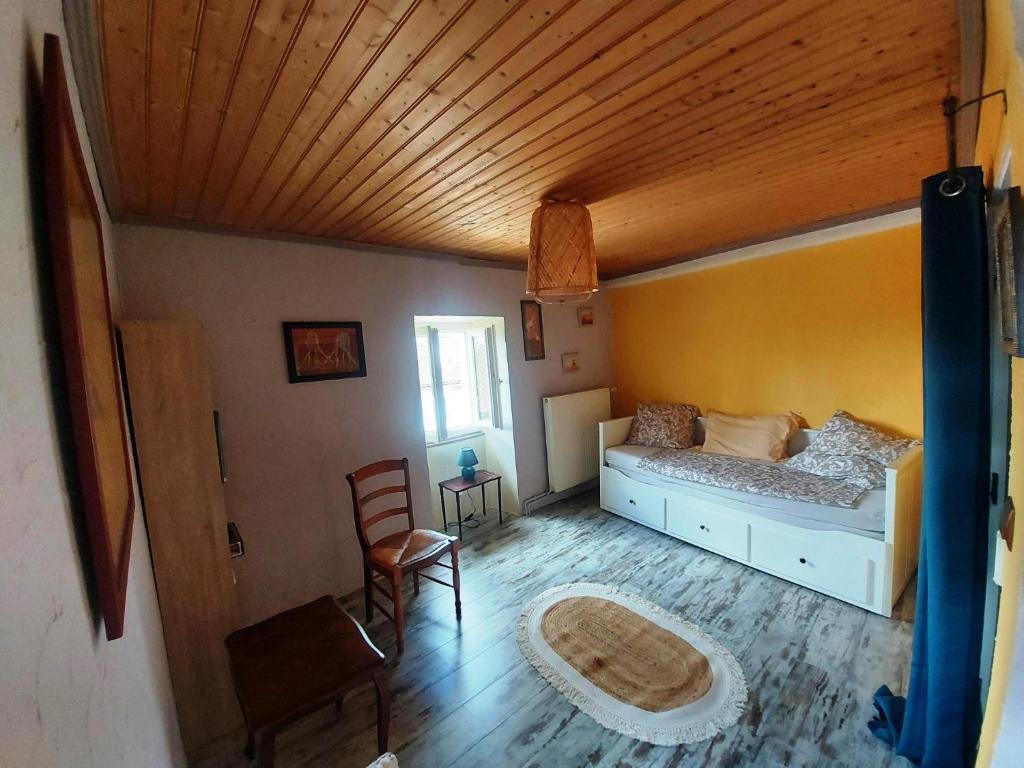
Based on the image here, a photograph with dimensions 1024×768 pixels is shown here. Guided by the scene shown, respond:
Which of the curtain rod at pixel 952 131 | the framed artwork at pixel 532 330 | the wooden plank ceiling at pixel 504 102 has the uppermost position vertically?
the wooden plank ceiling at pixel 504 102

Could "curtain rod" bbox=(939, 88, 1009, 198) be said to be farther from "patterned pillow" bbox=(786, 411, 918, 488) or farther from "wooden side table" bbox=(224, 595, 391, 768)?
"wooden side table" bbox=(224, 595, 391, 768)

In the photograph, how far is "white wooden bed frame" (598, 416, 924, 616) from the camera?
2188 millimetres

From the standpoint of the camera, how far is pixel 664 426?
3785 mm

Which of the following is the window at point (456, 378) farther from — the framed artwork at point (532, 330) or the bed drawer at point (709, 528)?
the bed drawer at point (709, 528)

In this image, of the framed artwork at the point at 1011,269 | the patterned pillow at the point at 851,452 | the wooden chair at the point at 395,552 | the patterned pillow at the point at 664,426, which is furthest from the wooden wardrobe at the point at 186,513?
the patterned pillow at the point at 851,452

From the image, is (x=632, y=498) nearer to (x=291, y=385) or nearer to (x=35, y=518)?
(x=291, y=385)

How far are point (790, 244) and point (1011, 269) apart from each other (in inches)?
109

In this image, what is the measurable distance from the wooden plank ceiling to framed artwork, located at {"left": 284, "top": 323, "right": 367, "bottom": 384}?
2.12 ft

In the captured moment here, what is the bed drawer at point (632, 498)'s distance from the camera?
3312 millimetres

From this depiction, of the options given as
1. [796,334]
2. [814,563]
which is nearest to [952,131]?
[796,334]

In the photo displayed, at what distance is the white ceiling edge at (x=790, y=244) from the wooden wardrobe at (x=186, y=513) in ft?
12.3

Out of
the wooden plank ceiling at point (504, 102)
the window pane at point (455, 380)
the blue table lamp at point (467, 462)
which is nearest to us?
the wooden plank ceiling at point (504, 102)

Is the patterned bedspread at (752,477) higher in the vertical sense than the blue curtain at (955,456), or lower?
lower

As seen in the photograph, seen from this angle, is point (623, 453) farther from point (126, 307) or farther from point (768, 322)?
point (126, 307)
